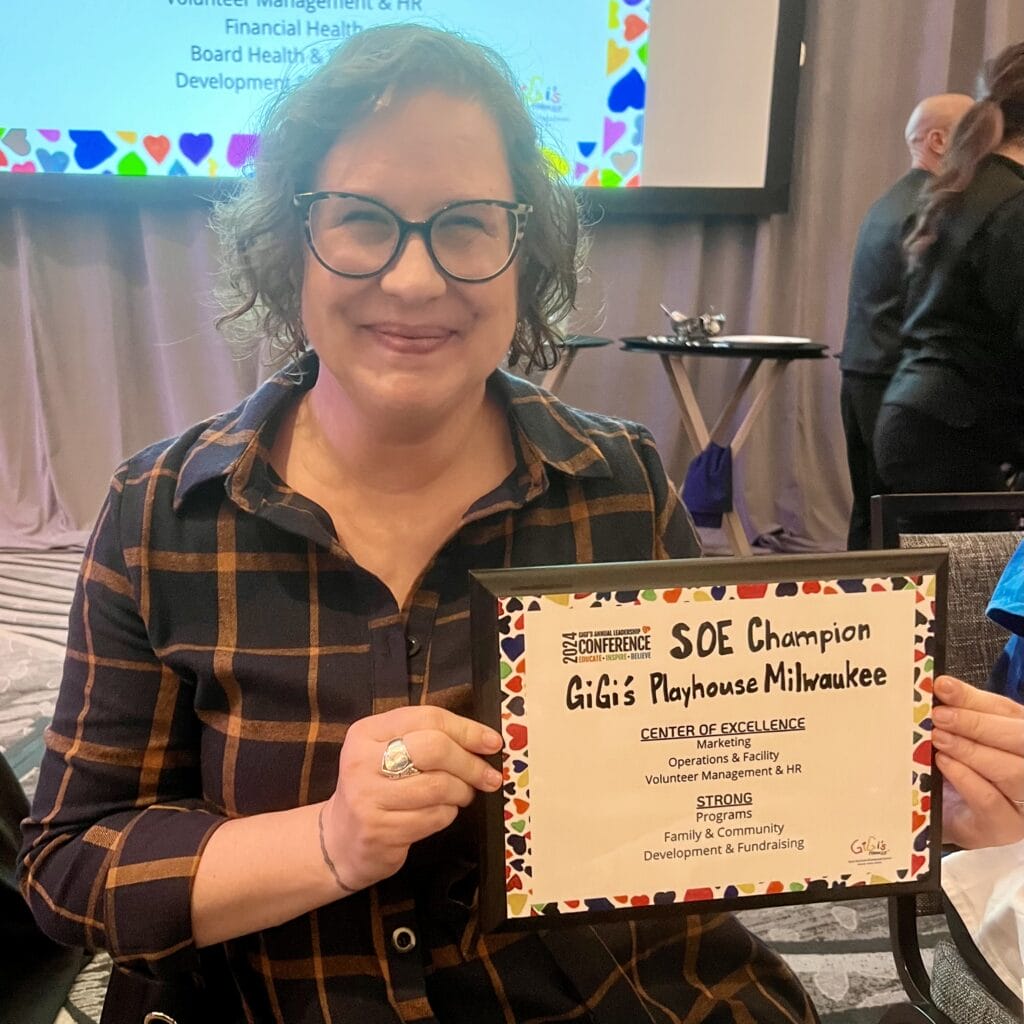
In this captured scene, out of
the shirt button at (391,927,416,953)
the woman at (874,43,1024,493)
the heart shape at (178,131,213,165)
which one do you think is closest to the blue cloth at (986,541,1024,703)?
the shirt button at (391,927,416,953)

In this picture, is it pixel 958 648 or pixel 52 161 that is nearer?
pixel 958 648

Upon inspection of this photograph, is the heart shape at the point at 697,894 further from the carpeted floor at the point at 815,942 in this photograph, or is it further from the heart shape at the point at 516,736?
the carpeted floor at the point at 815,942

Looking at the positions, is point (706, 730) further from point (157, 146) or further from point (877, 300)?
point (157, 146)

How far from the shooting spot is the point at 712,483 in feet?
9.76

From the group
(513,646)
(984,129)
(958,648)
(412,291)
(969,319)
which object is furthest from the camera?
(969,319)

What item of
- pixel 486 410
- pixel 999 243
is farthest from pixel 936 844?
pixel 999 243

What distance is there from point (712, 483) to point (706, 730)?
239cm

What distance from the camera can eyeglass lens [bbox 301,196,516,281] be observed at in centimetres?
75

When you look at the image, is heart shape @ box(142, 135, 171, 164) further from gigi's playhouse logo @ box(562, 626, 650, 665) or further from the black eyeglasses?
gigi's playhouse logo @ box(562, 626, 650, 665)

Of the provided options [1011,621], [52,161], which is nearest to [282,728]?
[1011,621]

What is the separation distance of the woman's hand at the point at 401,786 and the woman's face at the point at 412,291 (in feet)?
0.91

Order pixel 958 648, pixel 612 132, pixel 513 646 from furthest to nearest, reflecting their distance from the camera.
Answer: pixel 612 132 → pixel 958 648 → pixel 513 646

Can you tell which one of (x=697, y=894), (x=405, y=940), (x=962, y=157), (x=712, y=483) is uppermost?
(x=962, y=157)

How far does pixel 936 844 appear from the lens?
0.69 m
